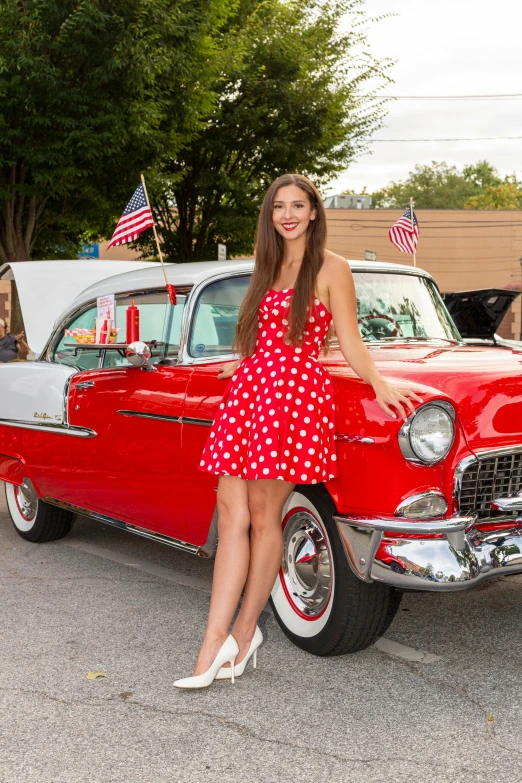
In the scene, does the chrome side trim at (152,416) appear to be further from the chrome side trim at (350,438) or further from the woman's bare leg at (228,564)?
the chrome side trim at (350,438)

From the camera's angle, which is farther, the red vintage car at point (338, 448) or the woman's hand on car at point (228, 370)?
the woman's hand on car at point (228, 370)

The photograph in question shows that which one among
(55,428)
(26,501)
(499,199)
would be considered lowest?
(26,501)

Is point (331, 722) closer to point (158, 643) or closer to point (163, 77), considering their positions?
point (158, 643)

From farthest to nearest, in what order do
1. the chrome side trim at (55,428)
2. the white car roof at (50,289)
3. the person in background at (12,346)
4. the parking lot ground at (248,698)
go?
the person in background at (12,346)
the white car roof at (50,289)
the chrome side trim at (55,428)
the parking lot ground at (248,698)

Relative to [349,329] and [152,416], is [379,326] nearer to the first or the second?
[152,416]

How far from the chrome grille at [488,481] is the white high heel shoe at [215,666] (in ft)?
3.25

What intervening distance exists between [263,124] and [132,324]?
18.3m

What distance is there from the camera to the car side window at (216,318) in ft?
15.5

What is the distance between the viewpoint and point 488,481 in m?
3.68

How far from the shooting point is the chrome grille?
11.8ft

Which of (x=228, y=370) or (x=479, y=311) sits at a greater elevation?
(x=479, y=311)

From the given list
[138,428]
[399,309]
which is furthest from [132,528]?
[399,309]

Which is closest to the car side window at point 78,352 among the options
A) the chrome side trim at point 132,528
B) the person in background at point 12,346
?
the chrome side trim at point 132,528

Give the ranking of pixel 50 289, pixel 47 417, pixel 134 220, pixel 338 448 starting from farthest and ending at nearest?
pixel 50 289 → pixel 134 220 → pixel 47 417 → pixel 338 448
